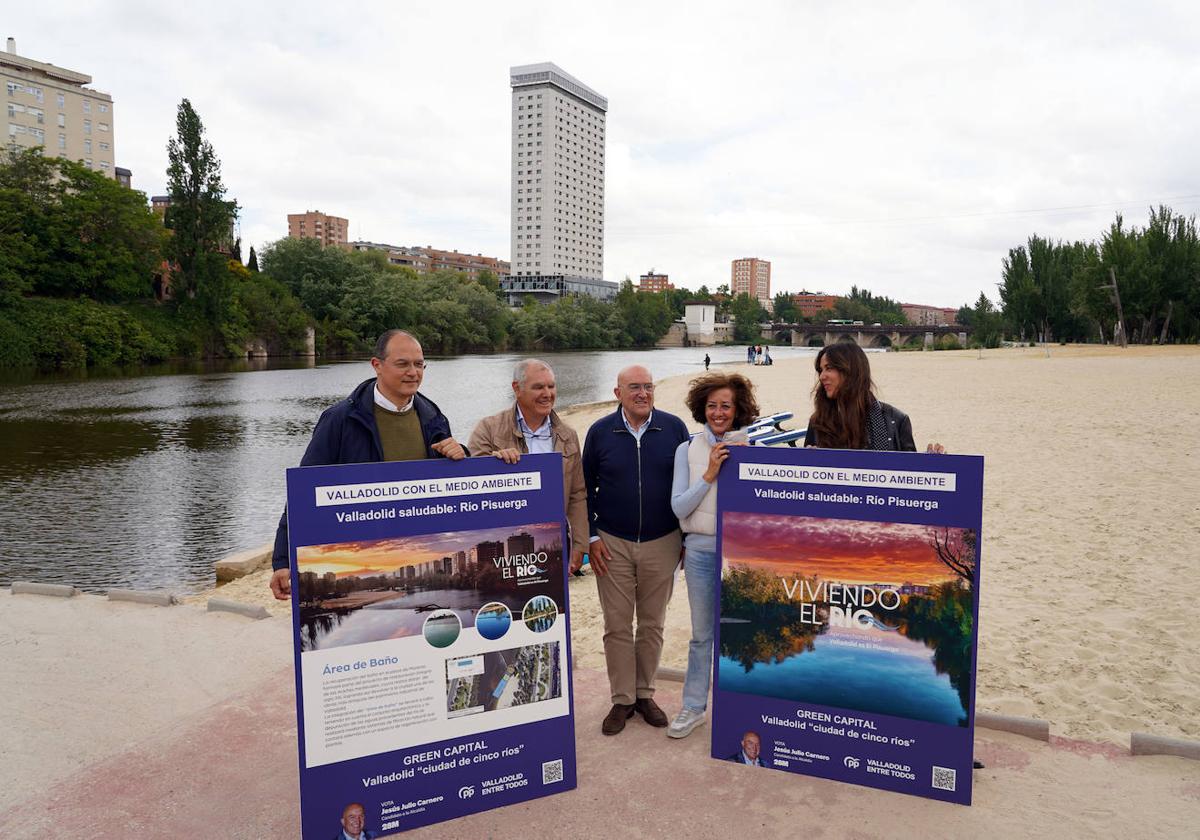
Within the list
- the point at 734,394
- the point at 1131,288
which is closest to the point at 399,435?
the point at 734,394

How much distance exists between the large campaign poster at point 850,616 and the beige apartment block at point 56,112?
8950cm

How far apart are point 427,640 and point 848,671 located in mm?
2001

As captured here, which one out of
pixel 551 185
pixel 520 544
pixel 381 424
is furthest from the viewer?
pixel 551 185

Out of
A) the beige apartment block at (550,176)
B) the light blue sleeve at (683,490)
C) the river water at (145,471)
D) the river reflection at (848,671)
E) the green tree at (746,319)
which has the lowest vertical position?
the river water at (145,471)

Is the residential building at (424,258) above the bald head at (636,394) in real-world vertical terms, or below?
above

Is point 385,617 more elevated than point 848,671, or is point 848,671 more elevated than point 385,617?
point 385,617

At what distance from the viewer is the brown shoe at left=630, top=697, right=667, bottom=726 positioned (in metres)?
4.13

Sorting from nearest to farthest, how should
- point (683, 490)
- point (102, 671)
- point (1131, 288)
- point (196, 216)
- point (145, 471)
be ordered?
1. point (683, 490)
2. point (102, 671)
3. point (145, 471)
4. point (1131, 288)
5. point (196, 216)

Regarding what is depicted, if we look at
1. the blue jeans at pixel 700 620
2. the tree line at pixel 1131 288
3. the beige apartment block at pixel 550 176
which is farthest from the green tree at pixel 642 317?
the blue jeans at pixel 700 620

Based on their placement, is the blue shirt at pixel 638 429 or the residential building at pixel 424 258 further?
the residential building at pixel 424 258

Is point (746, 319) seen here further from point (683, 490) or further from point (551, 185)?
point (683, 490)

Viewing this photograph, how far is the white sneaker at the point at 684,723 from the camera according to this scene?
13.1 ft

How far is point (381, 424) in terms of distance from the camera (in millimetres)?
3816

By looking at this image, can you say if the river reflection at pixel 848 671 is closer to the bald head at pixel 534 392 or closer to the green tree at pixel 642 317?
the bald head at pixel 534 392
